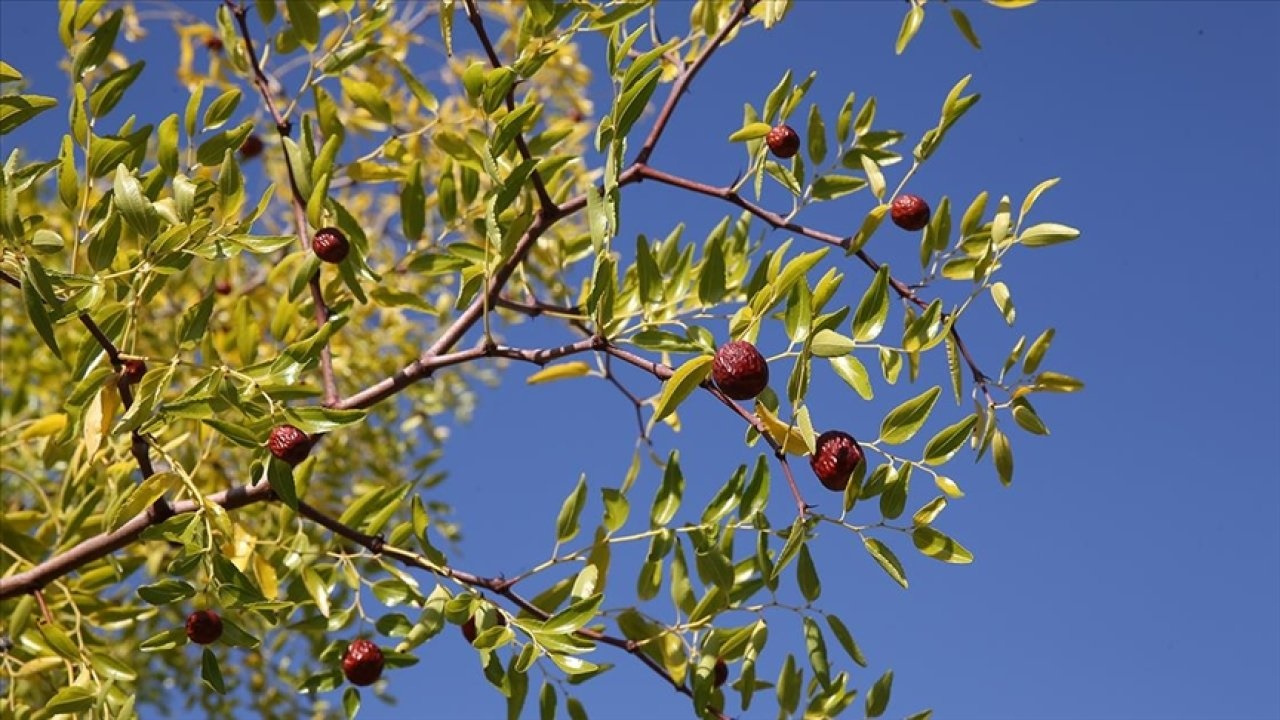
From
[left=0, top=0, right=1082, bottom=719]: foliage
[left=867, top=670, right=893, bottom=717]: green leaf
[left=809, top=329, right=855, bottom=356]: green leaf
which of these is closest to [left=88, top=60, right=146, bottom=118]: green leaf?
[left=0, top=0, right=1082, bottom=719]: foliage

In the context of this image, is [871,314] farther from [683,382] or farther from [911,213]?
[911,213]

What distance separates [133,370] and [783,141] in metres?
0.94

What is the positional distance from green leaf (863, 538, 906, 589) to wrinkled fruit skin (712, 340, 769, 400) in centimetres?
23

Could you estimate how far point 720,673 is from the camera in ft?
5.94

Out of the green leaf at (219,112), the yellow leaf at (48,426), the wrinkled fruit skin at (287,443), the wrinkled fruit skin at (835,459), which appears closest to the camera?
the wrinkled fruit skin at (835,459)

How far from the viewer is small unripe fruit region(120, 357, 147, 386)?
62.7 inches

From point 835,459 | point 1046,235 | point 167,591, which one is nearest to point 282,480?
point 167,591

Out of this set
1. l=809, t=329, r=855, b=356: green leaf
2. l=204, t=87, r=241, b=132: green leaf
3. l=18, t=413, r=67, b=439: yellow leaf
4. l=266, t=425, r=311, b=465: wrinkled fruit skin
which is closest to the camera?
l=809, t=329, r=855, b=356: green leaf

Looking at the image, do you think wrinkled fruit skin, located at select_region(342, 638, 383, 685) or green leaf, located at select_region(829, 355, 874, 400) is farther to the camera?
wrinkled fruit skin, located at select_region(342, 638, 383, 685)

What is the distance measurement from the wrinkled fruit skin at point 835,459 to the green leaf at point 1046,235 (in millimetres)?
392

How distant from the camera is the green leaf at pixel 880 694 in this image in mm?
1752

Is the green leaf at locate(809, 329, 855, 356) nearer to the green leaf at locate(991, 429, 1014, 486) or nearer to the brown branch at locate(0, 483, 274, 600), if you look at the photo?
the green leaf at locate(991, 429, 1014, 486)

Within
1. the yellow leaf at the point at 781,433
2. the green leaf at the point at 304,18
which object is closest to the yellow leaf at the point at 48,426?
the green leaf at the point at 304,18

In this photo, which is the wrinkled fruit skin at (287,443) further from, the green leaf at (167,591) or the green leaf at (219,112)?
the green leaf at (219,112)
